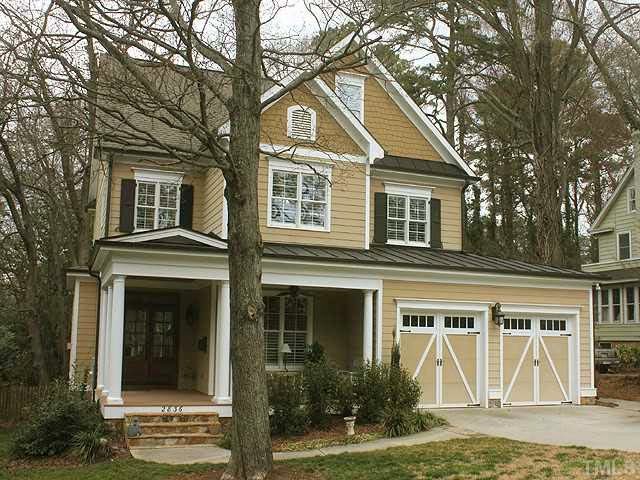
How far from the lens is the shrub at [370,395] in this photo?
14.4 meters

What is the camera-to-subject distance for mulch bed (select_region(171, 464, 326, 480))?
9.95m

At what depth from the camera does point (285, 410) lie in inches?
537

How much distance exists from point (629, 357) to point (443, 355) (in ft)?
49.5

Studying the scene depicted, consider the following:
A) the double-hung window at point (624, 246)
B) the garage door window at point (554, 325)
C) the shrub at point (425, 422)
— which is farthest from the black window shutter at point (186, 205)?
the double-hung window at point (624, 246)

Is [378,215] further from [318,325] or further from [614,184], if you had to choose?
[614,184]

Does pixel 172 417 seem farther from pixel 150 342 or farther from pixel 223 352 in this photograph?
pixel 150 342

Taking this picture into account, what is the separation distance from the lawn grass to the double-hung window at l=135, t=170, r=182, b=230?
7.44 metres

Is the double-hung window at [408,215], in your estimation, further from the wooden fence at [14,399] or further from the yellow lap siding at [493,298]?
the wooden fence at [14,399]

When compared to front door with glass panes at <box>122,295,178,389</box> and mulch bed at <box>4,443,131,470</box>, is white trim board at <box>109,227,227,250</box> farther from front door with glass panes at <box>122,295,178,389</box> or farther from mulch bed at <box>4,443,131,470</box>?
front door with glass panes at <box>122,295,178,389</box>

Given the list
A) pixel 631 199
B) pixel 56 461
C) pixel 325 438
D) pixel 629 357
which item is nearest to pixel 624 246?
pixel 631 199

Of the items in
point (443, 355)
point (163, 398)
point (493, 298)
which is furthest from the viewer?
point (493, 298)

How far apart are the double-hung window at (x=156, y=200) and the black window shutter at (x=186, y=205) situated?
110 millimetres

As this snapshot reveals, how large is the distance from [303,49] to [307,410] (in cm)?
675

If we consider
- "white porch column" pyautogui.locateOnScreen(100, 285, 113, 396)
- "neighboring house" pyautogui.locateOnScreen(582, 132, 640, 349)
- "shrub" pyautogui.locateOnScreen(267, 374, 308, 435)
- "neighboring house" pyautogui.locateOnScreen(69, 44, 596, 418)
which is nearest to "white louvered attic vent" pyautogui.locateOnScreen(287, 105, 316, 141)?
"neighboring house" pyautogui.locateOnScreen(69, 44, 596, 418)
